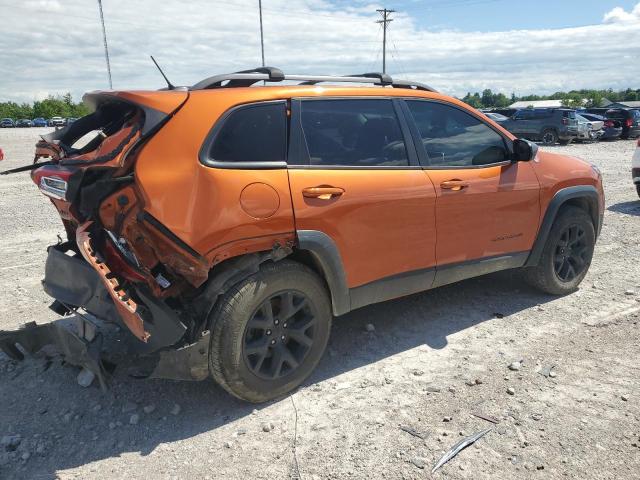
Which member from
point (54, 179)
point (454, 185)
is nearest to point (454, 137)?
point (454, 185)

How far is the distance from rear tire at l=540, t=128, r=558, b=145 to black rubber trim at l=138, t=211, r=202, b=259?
942 inches

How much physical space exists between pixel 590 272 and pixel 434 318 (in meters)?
2.20

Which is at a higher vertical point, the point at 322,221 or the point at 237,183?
the point at 237,183

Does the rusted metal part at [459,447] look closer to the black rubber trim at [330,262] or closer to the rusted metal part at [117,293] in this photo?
the black rubber trim at [330,262]

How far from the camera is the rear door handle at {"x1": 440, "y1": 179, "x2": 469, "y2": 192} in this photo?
385 centimetres

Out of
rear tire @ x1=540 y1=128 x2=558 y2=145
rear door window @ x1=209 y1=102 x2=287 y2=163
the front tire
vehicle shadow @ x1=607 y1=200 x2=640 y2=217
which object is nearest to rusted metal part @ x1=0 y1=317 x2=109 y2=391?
the front tire

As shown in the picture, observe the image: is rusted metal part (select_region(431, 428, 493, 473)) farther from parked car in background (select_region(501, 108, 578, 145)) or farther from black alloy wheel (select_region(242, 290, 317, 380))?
parked car in background (select_region(501, 108, 578, 145))

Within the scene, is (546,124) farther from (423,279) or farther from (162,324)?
(162,324)

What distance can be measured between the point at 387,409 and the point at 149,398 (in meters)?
1.51

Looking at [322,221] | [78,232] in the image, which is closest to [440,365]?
[322,221]

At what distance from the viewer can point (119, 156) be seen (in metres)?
2.78

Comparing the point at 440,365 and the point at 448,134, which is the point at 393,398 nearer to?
the point at 440,365

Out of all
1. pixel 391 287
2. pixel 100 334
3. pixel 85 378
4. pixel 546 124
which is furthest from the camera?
pixel 546 124

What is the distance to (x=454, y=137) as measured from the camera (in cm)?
410
